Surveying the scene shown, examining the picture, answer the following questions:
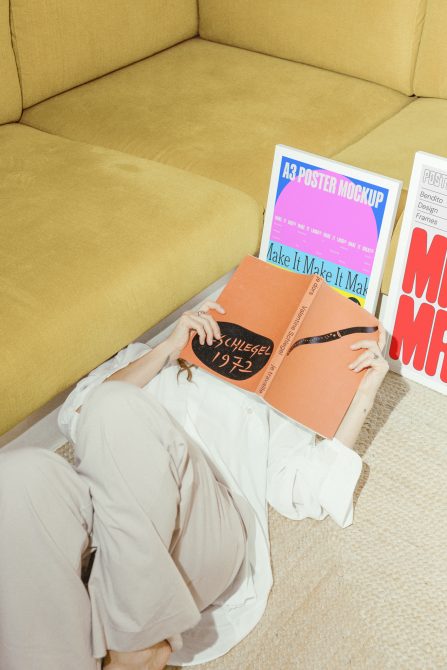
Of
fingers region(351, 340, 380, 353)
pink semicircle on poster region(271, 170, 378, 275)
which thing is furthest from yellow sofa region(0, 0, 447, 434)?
fingers region(351, 340, 380, 353)

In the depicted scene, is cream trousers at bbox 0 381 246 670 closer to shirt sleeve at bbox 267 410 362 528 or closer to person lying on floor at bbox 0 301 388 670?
person lying on floor at bbox 0 301 388 670

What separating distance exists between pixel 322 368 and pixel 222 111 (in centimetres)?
94

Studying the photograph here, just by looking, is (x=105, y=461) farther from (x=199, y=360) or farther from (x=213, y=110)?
(x=213, y=110)

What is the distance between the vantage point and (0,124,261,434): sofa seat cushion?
4.64ft

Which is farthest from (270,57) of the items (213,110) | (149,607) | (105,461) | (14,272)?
(149,607)

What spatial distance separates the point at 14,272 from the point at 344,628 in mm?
888

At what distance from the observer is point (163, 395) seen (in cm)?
142

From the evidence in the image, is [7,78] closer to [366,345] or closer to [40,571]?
[366,345]

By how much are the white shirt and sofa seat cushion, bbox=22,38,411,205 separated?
0.60 m

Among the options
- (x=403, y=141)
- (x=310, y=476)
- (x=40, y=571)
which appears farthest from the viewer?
(x=403, y=141)

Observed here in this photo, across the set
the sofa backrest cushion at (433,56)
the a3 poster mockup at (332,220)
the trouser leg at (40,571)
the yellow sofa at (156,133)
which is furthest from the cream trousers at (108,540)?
the sofa backrest cushion at (433,56)

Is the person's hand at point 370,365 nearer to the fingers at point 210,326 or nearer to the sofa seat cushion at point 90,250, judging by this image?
the fingers at point 210,326

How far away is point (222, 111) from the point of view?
205cm

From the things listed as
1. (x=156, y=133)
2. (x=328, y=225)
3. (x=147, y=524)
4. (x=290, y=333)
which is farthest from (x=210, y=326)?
(x=156, y=133)
